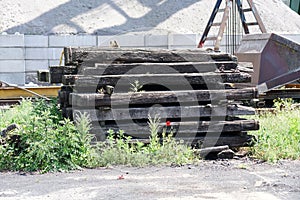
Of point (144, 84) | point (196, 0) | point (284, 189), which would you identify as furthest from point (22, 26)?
point (284, 189)

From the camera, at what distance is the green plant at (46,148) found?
20.4 feet

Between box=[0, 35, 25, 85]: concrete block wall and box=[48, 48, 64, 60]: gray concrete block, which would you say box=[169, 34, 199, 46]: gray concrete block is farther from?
box=[0, 35, 25, 85]: concrete block wall

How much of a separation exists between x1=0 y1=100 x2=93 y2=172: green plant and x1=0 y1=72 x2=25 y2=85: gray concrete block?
8210 mm

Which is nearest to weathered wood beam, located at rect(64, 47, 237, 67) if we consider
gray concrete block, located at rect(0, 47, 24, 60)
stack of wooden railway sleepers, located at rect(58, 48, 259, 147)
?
stack of wooden railway sleepers, located at rect(58, 48, 259, 147)

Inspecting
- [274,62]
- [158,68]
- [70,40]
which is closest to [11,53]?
[70,40]

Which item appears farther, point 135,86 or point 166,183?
point 135,86

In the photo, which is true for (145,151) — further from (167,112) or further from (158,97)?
(158,97)

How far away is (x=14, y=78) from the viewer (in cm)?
1452

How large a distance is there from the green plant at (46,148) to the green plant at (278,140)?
8.07ft

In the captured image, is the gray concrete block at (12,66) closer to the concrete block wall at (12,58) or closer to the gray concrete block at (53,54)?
the concrete block wall at (12,58)

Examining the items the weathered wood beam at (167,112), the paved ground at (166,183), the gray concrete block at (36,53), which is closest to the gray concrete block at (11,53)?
the gray concrete block at (36,53)

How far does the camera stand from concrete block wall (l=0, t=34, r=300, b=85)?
47.3 ft

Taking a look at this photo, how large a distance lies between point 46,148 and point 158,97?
5.80 ft

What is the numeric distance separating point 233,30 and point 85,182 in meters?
11.1
